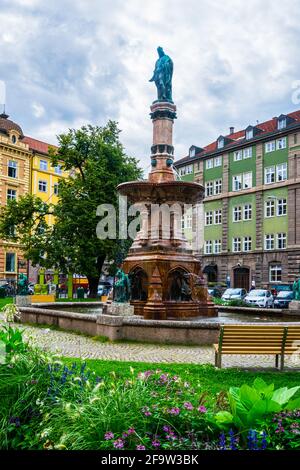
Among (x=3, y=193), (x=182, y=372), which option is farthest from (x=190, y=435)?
(x=3, y=193)

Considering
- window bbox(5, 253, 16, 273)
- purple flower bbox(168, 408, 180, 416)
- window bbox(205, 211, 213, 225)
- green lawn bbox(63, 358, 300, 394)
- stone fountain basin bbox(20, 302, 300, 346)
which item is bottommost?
green lawn bbox(63, 358, 300, 394)

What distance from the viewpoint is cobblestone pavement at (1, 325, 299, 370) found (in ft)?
32.9

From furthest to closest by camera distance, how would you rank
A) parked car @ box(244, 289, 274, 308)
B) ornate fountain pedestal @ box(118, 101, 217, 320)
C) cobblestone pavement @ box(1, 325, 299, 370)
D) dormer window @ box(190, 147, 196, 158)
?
dormer window @ box(190, 147, 196, 158) → parked car @ box(244, 289, 274, 308) → ornate fountain pedestal @ box(118, 101, 217, 320) → cobblestone pavement @ box(1, 325, 299, 370)

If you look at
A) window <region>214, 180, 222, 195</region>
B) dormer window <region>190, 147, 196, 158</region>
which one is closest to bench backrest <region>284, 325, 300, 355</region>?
window <region>214, 180, 222, 195</region>

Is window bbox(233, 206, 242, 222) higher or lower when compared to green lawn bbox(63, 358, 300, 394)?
higher

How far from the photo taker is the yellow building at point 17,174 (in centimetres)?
5272

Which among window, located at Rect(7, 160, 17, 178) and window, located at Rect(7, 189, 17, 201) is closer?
window, located at Rect(7, 160, 17, 178)

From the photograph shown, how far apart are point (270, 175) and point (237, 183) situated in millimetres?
A: 5363

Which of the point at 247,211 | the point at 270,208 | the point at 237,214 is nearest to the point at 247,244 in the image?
the point at 247,211

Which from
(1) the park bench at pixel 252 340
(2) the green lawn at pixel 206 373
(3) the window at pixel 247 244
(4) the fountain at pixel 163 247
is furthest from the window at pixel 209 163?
(2) the green lawn at pixel 206 373

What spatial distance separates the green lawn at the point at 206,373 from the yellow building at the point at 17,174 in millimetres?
41614

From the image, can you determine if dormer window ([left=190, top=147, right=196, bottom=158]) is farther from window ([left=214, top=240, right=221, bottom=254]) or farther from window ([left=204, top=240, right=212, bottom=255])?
window ([left=214, top=240, right=221, bottom=254])

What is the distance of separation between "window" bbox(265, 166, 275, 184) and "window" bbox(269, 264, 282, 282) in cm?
863

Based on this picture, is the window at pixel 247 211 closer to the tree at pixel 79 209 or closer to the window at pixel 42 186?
the tree at pixel 79 209
